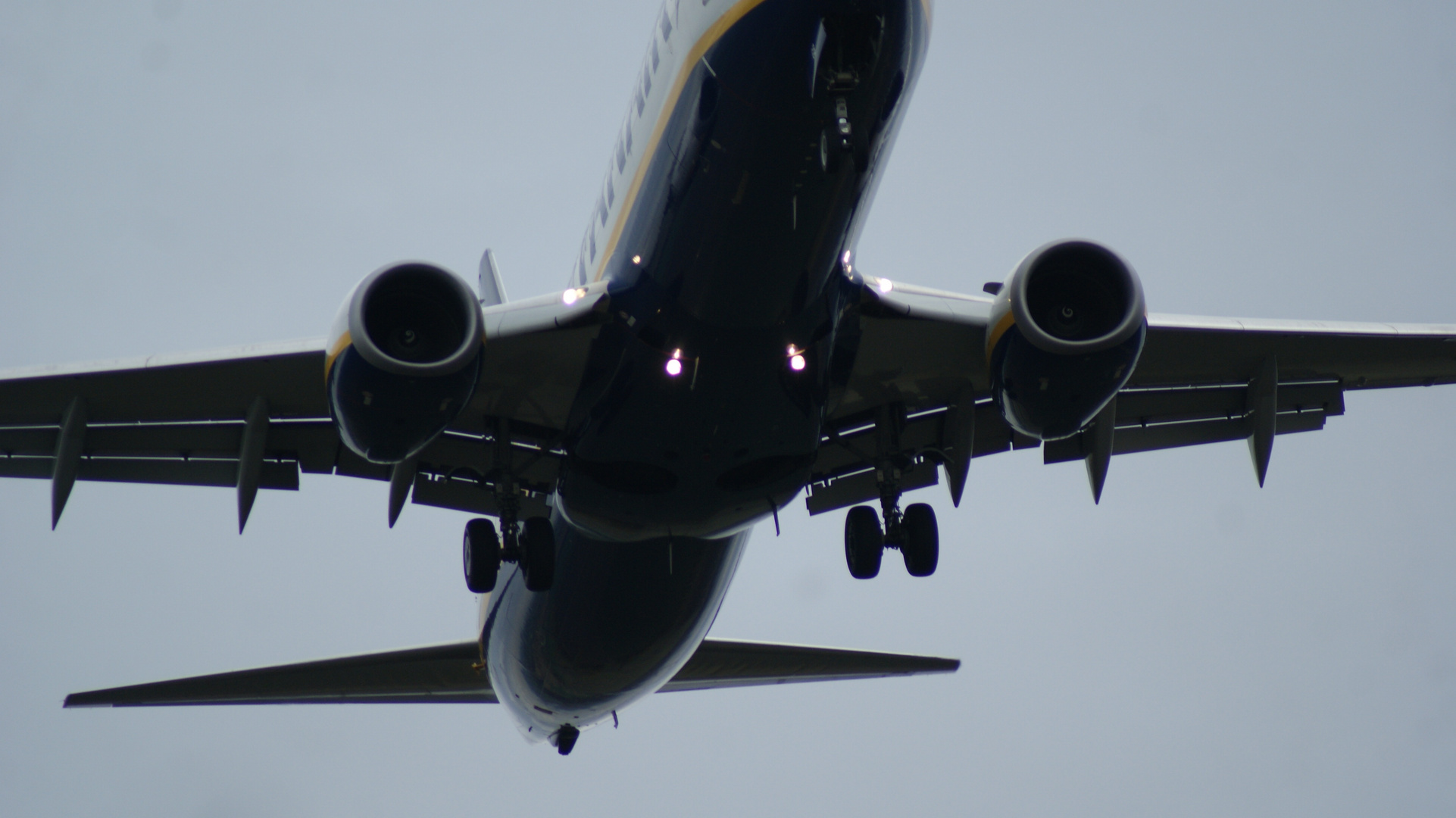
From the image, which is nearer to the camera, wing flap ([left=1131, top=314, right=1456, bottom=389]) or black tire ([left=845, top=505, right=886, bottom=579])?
wing flap ([left=1131, top=314, right=1456, bottom=389])

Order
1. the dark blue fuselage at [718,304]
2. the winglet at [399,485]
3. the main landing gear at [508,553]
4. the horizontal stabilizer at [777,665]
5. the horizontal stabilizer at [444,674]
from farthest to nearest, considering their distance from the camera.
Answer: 1. the horizontal stabilizer at [777,665]
2. the horizontal stabilizer at [444,674]
3. the winglet at [399,485]
4. the main landing gear at [508,553]
5. the dark blue fuselage at [718,304]

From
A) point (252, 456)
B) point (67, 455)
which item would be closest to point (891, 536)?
point (252, 456)

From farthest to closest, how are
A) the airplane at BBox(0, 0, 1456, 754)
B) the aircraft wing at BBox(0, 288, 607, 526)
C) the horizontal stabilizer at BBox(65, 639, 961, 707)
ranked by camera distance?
the horizontal stabilizer at BBox(65, 639, 961, 707) < the aircraft wing at BBox(0, 288, 607, 526) < the airplane at BBox(0, 0, 1456, 754)

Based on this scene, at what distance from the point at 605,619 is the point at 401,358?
4.55 meters

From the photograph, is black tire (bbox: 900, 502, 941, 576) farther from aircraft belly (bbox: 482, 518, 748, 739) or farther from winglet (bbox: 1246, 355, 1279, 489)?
winglet (bbox: 1246, 355, 1279, 489)

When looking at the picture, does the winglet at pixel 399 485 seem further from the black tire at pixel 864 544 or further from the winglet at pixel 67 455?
the black tire at pixel 864 544

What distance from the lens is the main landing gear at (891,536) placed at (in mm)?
13281

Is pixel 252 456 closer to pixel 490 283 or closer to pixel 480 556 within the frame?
pixel 480 556

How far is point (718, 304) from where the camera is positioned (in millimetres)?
10406

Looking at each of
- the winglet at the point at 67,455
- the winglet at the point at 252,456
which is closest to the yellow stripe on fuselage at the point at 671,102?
the winglet at the point at 252,456

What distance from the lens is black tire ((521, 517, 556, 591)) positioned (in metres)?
12.9

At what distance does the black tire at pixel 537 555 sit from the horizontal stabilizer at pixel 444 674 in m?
4.18

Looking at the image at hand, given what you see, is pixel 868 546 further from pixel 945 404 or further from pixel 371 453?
pixel 371 453

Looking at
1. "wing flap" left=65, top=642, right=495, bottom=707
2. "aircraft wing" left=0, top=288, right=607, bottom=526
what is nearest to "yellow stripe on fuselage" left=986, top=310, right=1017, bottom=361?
"aircraft wing" left=0, top=288, right=607, bottom=526
